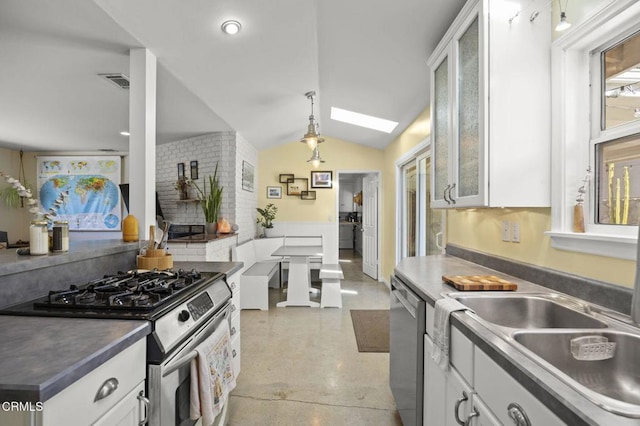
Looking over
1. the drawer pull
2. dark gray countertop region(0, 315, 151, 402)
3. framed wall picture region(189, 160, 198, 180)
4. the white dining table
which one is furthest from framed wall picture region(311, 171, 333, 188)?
the drawer pull

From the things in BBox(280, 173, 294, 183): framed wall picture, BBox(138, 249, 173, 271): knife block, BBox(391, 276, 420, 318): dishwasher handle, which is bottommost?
BBox(391, 276, 420, 318): dishwasher handle

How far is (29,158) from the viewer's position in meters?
5.35

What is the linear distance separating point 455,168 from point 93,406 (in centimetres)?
191

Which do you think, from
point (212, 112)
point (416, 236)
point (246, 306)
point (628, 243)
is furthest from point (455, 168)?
point (246, 306)

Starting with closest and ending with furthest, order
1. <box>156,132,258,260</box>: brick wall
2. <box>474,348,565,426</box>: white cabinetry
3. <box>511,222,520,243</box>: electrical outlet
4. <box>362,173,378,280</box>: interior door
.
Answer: <box>474,348,565,426</box>: white cabinetry, <box>511,222,520,243</box>: electrical outlet, <box>156,132,258,260</box>: brick wall, <box>362,173,378,280</box>: interior door

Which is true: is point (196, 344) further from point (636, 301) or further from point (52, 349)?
point (636, 301)

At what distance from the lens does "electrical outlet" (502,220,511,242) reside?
183 cm

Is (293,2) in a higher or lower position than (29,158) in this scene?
higher

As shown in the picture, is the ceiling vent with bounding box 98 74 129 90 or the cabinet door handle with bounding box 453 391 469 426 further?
the ceiling vent with bounding box 98 74 129 90

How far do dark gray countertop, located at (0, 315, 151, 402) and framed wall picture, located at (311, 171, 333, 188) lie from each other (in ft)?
16.0

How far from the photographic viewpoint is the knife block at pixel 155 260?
1.81m

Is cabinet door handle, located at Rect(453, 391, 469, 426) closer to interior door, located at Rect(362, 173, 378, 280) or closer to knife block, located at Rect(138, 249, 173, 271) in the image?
knife block, located at Rect(138, 249, 173, 271)

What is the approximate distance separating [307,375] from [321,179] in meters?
3.90

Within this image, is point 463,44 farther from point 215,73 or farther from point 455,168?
point 215,73
